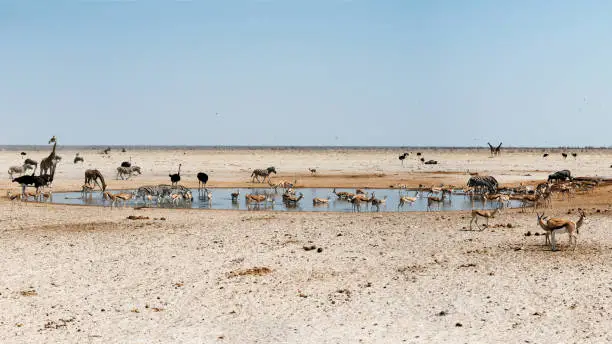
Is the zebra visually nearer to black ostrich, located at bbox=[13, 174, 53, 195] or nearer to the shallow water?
the shallow water

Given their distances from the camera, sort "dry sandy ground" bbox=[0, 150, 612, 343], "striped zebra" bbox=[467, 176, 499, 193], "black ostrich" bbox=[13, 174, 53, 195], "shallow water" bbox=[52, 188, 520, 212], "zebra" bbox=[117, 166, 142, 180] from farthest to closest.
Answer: "zebra" bbox=[117, 166, 142, 180] → "striped zebra" bbox=[467, 176, 499, 193] → "black ostrich" bbox=[13, 174, 53, 195] → "shallow water" bbox=[52, 188, 520, 212] → "dry sandy ground" bbox=[0, 150, 612, 343]

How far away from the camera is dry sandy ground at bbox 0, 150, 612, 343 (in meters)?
8.83

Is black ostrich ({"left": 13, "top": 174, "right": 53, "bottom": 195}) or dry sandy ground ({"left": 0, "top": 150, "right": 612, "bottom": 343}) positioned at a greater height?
black ostrich ({"left": 13, "top": 174, "right": 53, "bottom": 195})

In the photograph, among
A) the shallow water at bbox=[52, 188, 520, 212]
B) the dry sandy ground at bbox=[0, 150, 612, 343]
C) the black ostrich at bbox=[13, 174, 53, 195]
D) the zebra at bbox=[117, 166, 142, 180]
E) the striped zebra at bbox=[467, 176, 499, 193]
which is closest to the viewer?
the dry sandy ground at bbox=[0, 150, 612, 343]

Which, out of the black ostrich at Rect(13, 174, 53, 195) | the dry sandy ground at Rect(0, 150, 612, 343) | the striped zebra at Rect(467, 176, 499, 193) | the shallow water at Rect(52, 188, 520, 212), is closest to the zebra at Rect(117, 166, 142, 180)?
the shallow water at Rect(52, 188, 520, 212)

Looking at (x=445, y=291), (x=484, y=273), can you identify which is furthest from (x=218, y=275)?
(x=484, y=273)

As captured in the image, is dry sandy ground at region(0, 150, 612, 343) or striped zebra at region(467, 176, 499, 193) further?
striped zebra at region(467, 176, 499, 193)

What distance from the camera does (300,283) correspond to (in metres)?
11.4

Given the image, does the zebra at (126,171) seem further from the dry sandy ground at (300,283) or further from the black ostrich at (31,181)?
the dry sandy ground at (300,283)

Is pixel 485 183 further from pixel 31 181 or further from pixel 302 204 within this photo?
pixel 31 181

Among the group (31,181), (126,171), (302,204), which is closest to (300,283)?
(302,204)

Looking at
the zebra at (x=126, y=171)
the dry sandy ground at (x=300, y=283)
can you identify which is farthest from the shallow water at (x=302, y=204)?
the zebra at (x=126, y=171)

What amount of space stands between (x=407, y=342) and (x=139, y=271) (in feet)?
20.6

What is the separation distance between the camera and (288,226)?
1838 centimetres
